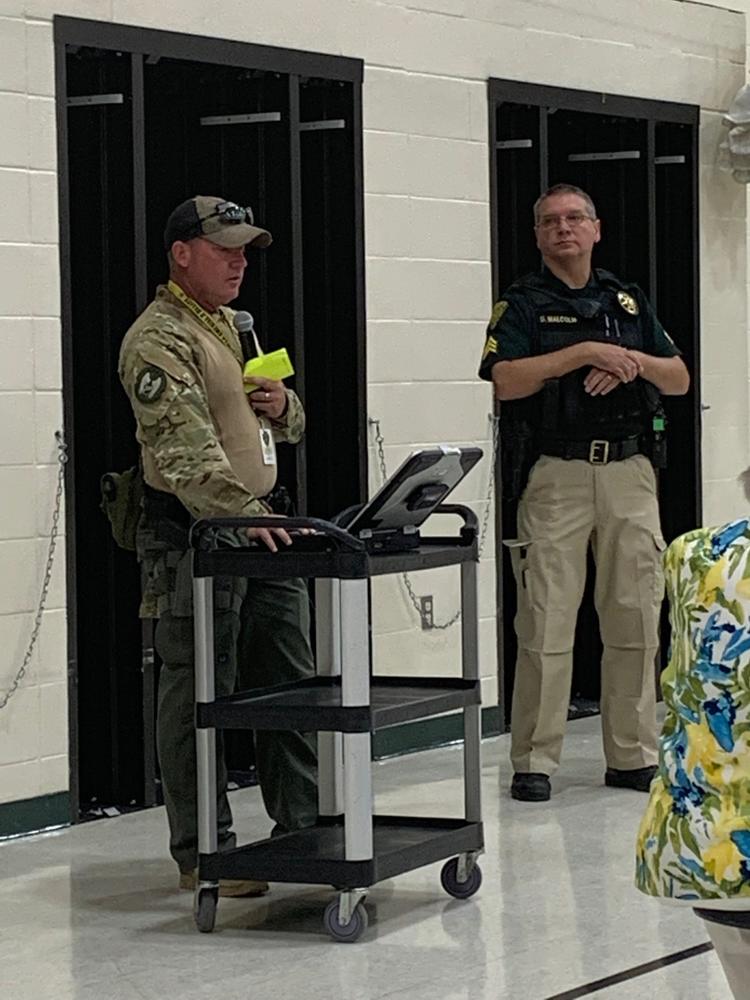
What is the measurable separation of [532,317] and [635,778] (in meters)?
1.41

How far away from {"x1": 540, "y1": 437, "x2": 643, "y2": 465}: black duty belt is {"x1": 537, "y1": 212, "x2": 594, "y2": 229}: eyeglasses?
64cm

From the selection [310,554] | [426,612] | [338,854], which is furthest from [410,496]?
[426,612]

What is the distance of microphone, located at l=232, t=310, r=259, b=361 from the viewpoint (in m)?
4.75

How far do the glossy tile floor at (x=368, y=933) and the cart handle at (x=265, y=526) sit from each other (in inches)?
33.9

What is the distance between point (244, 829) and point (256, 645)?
898mm

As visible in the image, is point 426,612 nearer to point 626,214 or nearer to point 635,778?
point 635,778

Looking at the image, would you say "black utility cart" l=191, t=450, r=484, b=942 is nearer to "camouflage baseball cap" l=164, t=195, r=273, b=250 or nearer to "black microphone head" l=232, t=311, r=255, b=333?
"black microphone head" l=232, t=311, r=255, b=333

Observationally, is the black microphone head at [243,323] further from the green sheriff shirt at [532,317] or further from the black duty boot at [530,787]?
the black duty boot at [530,787]

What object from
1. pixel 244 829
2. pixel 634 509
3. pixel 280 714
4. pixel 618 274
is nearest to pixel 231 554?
pixel 280 714

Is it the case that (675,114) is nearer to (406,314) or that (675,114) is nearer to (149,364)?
(406,314)

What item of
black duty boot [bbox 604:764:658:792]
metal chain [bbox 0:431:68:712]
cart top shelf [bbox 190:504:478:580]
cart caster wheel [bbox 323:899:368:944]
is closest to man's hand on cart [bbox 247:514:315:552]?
cart top shelf [bbox 190:504:478:580]

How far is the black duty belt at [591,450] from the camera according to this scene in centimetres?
569

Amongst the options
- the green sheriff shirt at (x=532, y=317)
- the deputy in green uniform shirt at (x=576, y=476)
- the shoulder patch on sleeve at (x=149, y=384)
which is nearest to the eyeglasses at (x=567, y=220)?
the deputy in green uniform shirt at (x=576, y=476)

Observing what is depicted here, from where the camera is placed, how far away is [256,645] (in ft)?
15.2
